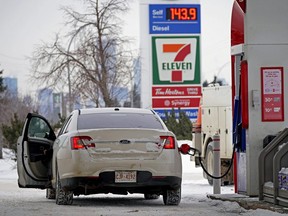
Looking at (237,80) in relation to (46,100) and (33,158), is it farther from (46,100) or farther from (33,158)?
(46,100)

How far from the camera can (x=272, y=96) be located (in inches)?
598

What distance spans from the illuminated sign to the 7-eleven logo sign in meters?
0.49

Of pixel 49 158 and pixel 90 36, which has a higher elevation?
pixel 90 36

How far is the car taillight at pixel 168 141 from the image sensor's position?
14320mm

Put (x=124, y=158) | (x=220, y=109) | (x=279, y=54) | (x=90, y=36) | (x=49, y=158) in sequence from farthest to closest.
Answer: (x=90, y=36) → (x=220, y=109) → (x=49, y=158) → (x=279, y=54) → (x=124, y=158)

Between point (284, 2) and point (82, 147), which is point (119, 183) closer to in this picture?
point (82, 147)

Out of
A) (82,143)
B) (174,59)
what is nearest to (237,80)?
(82,143)

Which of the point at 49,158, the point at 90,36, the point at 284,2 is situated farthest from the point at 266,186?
the point at 90,36

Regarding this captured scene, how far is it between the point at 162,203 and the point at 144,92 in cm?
3672

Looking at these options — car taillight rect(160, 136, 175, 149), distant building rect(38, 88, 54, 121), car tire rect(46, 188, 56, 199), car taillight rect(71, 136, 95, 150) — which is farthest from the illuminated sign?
car taillight rect(71, 136, 95, 150)

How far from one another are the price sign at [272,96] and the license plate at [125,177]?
2352mm

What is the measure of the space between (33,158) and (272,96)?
13.8 feet

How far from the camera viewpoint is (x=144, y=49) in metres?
51.5

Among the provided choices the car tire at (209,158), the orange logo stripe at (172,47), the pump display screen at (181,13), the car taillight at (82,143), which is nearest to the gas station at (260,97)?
the car taillight at (82,143)
